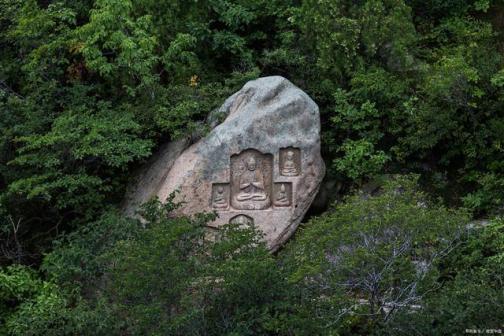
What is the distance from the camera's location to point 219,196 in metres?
15.6

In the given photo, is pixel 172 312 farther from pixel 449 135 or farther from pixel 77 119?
pixel 449 135

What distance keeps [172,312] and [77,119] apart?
4999 mm

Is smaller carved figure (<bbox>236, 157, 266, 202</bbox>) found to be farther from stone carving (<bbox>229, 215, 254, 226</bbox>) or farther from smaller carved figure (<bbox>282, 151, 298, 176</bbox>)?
smaller carved figure (<bbox>282, 151, 298, 176</bbox>)

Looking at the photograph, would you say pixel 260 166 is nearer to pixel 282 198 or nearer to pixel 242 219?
pixel 282 198

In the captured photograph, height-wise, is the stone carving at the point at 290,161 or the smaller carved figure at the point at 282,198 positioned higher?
the stone carving at the point at 290,161

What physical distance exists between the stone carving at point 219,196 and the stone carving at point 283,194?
87cm

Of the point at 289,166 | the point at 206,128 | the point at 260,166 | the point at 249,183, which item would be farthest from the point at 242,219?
the point at 206,128

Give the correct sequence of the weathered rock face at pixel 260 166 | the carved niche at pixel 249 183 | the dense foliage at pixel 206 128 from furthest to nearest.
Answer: the carved niche at pixel 249 183 < the weathered rock face at pixel 260 166 < the dense foliage at pixel 206 128

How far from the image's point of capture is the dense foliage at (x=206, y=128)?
480 inches

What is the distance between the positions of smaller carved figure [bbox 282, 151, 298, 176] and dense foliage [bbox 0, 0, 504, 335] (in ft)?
3.43

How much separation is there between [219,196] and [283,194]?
109cm

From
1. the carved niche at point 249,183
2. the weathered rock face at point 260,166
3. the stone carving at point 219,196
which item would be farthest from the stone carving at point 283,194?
the stone carving at point 219,196

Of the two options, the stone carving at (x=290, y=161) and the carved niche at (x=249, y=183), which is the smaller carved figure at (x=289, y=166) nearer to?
the stone carving at (x=290, y=161)

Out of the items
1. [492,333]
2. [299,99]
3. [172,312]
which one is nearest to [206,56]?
[299,99]
